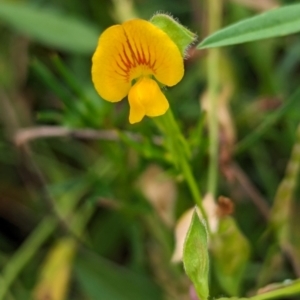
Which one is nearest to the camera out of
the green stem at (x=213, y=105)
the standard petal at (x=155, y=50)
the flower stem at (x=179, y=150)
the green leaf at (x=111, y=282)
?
the standard petal at (x=155, y=50)

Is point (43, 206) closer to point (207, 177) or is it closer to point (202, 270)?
point (207, 177)

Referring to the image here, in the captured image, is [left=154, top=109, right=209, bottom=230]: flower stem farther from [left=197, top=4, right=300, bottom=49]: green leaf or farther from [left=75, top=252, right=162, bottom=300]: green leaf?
[left=75, top=252, right=162, bottom=300]: green leaf

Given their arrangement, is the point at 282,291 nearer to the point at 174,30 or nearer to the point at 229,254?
the point at 229,254

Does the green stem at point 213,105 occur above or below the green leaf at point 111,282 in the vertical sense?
above

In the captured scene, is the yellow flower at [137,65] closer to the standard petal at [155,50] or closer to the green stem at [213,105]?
the standard petal at [155,50]

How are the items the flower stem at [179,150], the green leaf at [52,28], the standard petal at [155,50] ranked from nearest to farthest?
1. the standard petal at [155,50]
2. the flower stem at [179,150]
3. the green leaf at [52,28]

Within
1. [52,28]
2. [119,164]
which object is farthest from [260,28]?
[52,28]

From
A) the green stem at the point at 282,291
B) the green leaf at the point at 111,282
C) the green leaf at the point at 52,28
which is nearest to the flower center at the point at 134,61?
the green stem at the point at 282,291
